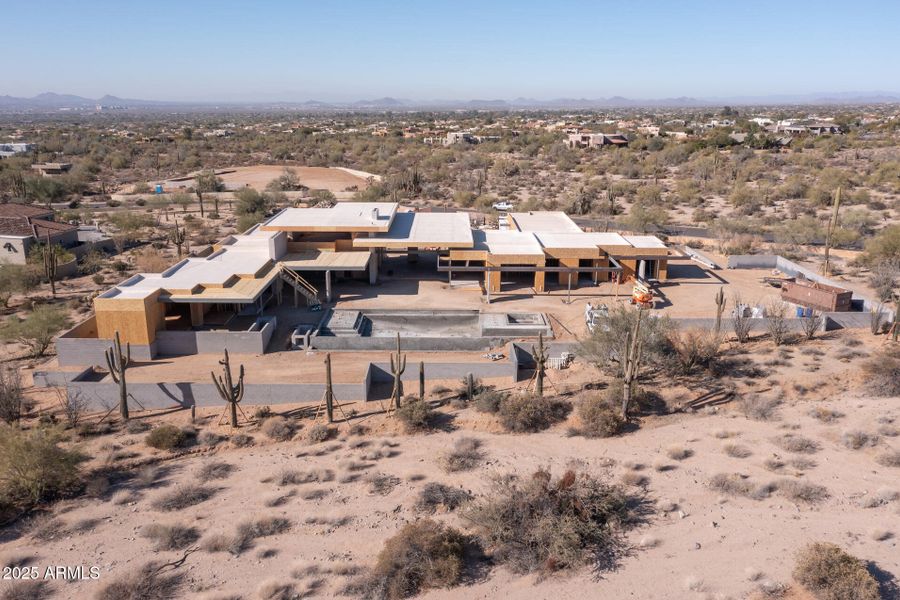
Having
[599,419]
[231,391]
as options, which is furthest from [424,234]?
[599,419]

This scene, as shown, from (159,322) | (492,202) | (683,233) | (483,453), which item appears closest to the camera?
(483,453)

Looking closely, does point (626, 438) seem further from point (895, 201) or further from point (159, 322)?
point (895, 201)

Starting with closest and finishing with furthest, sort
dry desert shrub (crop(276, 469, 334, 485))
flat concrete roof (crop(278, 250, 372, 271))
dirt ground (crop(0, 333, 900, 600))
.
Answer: dirt ground (crop(0, 333, 900, 600))
dry desert shrub (crop(276, 469, 334, 485))
flat concrete roof (crop(278, 250, 372, 271))

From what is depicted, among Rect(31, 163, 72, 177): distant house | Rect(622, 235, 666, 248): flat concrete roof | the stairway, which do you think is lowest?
the stairway

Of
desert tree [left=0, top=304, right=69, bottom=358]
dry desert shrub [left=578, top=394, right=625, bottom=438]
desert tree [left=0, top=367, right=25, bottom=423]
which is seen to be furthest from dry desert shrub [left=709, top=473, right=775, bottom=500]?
desert tree [left=0, top=304, right=69, bottom=358]

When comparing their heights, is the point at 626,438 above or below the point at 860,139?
below

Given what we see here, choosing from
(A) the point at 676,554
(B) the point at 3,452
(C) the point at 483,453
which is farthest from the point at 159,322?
(A) the point at 676,554

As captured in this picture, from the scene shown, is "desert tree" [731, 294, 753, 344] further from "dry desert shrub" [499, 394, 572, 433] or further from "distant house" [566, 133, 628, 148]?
"distant house" [566, 133, 628, 148]
